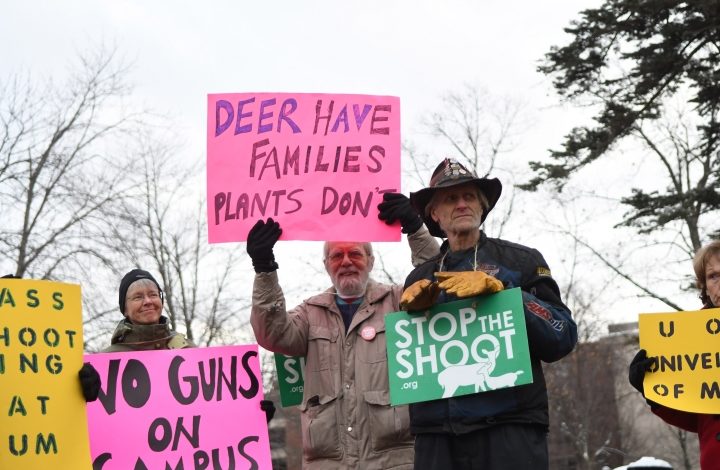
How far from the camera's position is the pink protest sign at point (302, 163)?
5168 millimetres

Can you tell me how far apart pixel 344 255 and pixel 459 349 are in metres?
1.38

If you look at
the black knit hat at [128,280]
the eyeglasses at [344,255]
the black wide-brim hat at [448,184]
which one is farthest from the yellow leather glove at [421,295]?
the black knit hat at [128,280]

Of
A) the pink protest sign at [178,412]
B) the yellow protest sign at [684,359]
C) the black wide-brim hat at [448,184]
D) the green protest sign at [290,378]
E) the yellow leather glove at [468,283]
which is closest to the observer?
the yellow leather glove at [468,283]

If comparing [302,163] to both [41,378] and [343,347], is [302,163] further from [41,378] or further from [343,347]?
[41,378]

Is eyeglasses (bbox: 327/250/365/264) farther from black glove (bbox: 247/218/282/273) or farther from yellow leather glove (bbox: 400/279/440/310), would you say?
yellow leather glove (bbox: 400/279/440/310)

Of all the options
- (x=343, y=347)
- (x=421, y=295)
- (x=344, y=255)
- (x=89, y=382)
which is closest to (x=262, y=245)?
(x=344, y=255)

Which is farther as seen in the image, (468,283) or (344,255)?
(344,255)

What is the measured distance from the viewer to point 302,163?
533cm

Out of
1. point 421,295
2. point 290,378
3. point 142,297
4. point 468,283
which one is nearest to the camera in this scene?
point 468,283

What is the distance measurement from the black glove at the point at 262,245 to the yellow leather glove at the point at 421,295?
108cm

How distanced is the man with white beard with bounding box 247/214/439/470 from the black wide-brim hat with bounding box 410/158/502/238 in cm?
56

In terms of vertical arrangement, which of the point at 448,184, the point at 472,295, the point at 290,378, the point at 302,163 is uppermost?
the point at 302,163

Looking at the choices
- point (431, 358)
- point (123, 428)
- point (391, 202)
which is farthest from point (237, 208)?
point (431, 358)

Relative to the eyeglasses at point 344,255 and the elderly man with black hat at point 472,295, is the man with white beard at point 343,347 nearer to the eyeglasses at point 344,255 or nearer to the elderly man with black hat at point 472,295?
the eyeglasses at point 344,255
